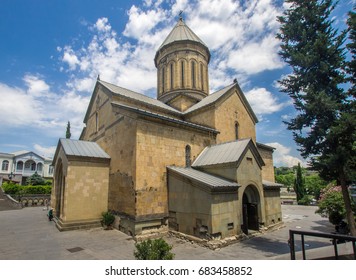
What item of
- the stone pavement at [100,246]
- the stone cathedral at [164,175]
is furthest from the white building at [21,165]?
the stone pavement at [100,246]

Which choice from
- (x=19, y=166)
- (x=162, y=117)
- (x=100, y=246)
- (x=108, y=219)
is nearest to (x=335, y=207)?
(x=162, y=117)

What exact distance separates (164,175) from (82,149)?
551 centimetres

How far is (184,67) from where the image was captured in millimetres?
19297

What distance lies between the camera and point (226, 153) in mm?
11234

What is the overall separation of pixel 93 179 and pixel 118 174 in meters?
1.70

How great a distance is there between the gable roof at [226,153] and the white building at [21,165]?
43.5 meters

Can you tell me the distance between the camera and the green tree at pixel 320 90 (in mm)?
7801

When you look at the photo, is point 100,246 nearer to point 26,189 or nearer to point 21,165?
point 26,189

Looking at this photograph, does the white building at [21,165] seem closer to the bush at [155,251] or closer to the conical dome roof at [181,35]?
the conical dome roof at [181,35]

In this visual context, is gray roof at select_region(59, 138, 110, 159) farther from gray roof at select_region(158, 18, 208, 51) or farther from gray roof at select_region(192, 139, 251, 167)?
gray roof at select_region(158, 18, 208, 51)

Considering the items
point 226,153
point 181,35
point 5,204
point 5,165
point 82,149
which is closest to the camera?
point 226,153

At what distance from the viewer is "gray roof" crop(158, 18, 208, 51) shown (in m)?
19.9

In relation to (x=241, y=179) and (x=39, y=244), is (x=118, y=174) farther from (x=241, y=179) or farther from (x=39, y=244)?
(x=241, y=179)
